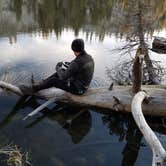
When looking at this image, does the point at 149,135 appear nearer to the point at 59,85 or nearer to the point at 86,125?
the point at 86,125

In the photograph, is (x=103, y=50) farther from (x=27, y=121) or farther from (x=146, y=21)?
(x=27, y=121)

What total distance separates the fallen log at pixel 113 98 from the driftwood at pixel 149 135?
299mm

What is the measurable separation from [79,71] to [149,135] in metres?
2.19

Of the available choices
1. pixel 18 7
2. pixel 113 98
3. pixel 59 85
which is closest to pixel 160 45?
pixel 113 98

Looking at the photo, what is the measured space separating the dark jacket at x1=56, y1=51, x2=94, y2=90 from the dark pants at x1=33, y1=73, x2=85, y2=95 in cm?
7

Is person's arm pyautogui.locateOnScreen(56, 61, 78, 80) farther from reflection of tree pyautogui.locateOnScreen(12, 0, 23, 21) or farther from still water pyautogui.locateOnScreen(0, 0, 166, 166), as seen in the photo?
→ reflection of tree pyautogui.locateOnScreen(12, 0, 23, 21)

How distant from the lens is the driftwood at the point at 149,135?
13.1 feet

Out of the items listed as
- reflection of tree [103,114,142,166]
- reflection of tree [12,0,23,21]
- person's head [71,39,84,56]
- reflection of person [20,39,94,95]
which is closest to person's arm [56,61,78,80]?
reflection of person [20,39,94,95]

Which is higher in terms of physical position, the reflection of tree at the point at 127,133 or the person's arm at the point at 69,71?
the person's arm at the point at 69,71

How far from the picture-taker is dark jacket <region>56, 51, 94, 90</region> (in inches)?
233

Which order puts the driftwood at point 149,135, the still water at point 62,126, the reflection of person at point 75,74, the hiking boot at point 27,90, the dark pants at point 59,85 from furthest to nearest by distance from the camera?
the hiking boot at point 27,90, the dark pants at point 59,85, the reflection of person at point 75,74, the still water at point 62,126, the driftwood at point 149,135

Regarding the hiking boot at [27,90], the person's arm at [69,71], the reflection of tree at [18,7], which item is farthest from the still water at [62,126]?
the reflection of tree at [18,7]

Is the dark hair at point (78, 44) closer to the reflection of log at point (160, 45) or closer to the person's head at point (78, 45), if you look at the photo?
the person's head at point (78, 45)

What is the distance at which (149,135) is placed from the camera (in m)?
4.37
